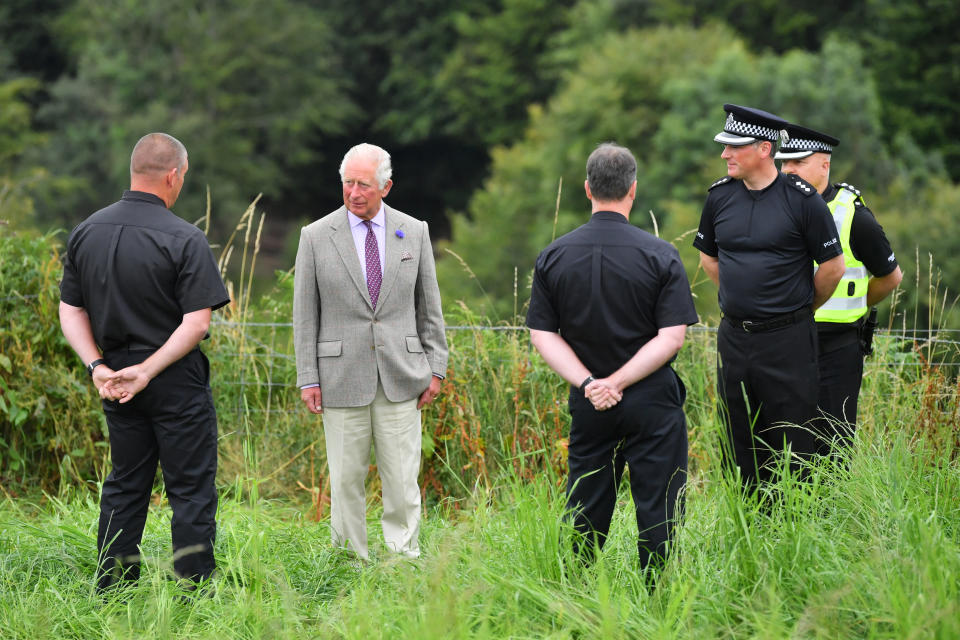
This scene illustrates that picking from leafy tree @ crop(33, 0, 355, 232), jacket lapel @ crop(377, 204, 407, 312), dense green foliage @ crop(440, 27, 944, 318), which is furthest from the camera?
leafy tree @ crop(33, 0, 355, 232)

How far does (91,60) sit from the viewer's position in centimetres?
3534

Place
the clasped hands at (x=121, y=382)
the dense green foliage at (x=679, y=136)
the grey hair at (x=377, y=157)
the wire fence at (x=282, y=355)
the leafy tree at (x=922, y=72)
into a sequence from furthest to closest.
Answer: the leafy tree at (x=922, y=72) → the dense green foliage at (x=679, y=136) → the wire fence at (x=282, y=355) → the grey hair at (x=377, y=157) → the clasped hands at (x=121, y=382)

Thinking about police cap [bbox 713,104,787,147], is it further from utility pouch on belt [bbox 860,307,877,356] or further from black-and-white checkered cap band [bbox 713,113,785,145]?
utility pouch on belt [bbox 860,307,877,356]

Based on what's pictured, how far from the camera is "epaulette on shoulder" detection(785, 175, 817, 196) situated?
4.21 m

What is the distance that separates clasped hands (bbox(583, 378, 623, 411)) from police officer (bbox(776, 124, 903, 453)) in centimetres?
133

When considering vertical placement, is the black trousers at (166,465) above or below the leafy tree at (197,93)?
below

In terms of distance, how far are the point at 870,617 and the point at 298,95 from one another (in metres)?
37.1

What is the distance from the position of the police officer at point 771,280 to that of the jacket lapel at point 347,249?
143 centimetres

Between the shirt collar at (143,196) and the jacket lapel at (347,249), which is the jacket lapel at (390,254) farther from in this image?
the shirt collar at (143,196)

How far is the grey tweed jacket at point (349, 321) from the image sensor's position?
4.23 m

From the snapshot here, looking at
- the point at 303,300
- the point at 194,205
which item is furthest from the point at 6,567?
the point at 194,205

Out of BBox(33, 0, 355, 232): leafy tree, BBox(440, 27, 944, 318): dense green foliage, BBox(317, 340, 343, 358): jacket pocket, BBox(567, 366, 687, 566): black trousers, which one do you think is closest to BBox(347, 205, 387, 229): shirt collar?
BBox(317, 340, 343, 358): jacket pocket

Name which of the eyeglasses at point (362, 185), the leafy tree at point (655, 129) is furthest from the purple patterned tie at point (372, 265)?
the leafy tree at point (655, 129)

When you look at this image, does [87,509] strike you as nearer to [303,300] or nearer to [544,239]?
[303,300]
